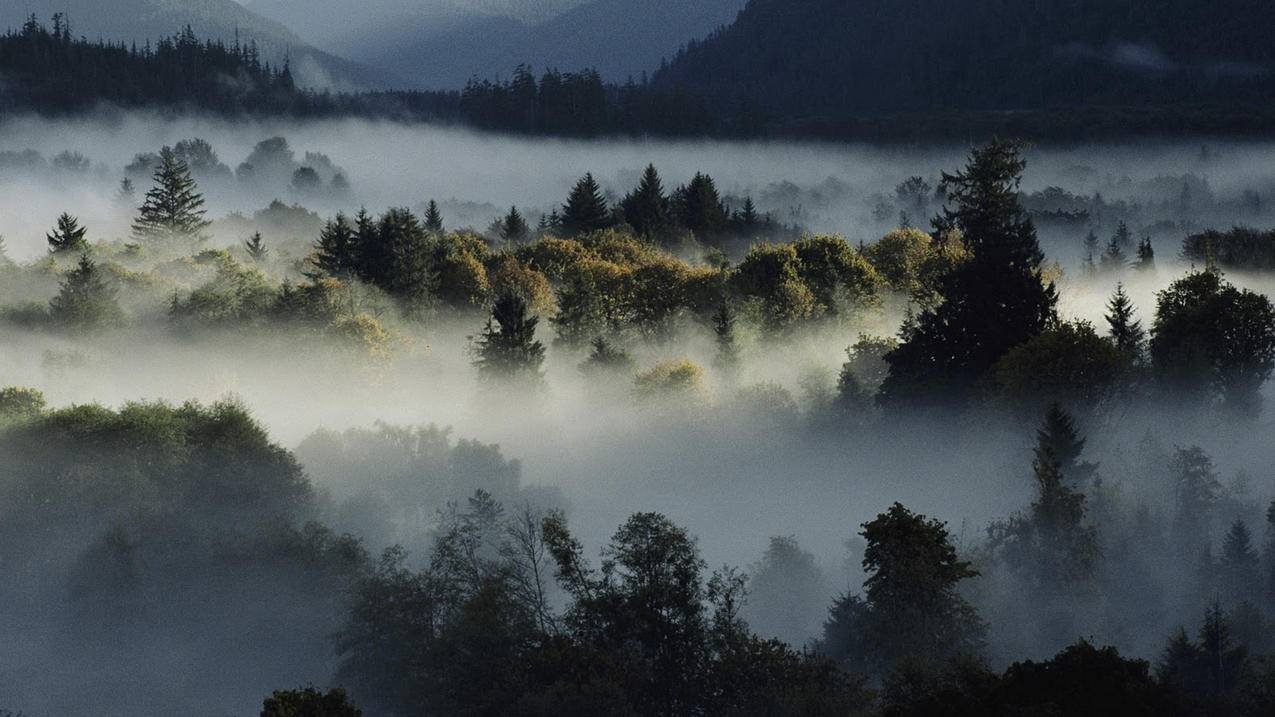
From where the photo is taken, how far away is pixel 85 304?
360 feet

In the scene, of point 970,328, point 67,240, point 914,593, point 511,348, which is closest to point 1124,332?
point 970,328

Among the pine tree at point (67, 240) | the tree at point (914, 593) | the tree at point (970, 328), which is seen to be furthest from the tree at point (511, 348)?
the tree at point (914, 593)

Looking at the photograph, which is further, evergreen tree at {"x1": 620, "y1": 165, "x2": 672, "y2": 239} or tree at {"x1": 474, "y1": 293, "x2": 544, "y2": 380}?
evergreen tree at {"x1": 620, "y1": 165, "x2": 672, "y2": 239}

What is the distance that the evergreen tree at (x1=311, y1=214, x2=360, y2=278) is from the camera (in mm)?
125312

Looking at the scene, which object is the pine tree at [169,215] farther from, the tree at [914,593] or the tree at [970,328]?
the tree at [914,593]

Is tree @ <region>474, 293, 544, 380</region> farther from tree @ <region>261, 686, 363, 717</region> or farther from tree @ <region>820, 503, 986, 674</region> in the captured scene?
tree @ <region>261, 686, 363, 717</region>

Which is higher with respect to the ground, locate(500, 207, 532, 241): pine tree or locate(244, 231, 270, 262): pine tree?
locate(500, 207, 532, 241): pine tree

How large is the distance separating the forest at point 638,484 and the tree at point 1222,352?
0.20 metres

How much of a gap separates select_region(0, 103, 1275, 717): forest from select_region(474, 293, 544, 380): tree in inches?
11.6

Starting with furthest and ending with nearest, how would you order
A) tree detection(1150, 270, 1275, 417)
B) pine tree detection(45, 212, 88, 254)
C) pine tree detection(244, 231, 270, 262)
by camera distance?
pine tree detection(244, 231, 270, 262), pine tree detection(45, 212, 88, 254), tree detection(1150, 270, 1275, 417)

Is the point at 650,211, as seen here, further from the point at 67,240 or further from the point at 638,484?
the point at 638,484

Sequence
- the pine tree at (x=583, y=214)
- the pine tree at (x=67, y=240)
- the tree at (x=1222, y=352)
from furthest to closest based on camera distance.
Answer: the pine tree at (x=583, y=214) < the pine tree at (x=67, y=240) < the tree at (x=1222, y=352)

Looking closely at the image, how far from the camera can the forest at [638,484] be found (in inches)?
1956

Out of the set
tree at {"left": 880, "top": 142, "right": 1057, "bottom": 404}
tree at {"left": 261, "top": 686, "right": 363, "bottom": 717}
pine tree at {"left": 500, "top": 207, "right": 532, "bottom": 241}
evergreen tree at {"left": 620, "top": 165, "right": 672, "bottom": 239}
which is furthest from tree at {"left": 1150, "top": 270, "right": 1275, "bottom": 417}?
pine tree at {"left": 500, "top": 207, "right": 532, "bottom": 241}
